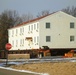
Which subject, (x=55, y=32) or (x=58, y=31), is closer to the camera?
(x=55, y=32)

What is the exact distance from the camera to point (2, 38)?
96.2 m

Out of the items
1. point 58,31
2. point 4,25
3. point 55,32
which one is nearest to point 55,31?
point 55,32

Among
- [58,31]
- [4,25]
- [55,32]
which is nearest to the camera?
[55,32]

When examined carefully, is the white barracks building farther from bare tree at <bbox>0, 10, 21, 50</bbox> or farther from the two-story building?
bare tree at <bbox>0, 10, 21, 50</bbox>

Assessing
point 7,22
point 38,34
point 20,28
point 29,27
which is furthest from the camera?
point 7,22

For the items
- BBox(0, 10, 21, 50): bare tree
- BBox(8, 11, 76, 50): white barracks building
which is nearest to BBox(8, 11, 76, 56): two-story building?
BBox(8, 11, 76, 50): white barracks building

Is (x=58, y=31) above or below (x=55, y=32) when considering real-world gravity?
above

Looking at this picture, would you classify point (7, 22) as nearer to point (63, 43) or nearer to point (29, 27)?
point (29, 27)

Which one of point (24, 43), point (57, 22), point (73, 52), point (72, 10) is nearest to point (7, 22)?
point (72, 10)

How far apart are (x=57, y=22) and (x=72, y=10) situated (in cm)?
5433

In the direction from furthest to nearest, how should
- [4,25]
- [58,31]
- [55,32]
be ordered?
1. [4,25]
2. [58,31]
3. [55,32]

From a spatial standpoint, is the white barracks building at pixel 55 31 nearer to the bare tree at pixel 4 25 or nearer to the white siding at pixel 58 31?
the white siding at pixel 58 31

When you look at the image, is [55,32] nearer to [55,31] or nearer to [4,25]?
[55,31]

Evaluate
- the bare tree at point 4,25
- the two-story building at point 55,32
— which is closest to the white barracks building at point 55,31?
the two-story building at point 55,32
